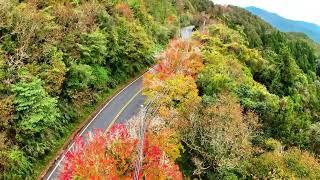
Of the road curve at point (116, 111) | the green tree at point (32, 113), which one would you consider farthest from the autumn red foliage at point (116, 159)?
the road curve at point (116, 111)

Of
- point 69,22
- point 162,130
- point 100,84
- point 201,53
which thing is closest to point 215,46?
point 201,53

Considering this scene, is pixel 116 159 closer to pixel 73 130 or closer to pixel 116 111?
pixel 73 130

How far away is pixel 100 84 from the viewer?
220 ft

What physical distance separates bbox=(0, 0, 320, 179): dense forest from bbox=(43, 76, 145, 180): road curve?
148 cm

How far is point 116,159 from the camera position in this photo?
36.4 m

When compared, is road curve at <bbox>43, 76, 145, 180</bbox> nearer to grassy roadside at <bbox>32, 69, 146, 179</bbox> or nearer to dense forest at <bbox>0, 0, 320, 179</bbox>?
grassy roadside at <bbox>32, 69, 146, 179</bbox>

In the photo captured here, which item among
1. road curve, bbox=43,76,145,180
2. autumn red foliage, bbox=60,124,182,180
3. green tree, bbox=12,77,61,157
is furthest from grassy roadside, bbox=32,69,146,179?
autumn red foliage, bbox=60,124,182,180

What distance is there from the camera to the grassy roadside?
47.5 metres

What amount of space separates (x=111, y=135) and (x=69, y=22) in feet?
91.8

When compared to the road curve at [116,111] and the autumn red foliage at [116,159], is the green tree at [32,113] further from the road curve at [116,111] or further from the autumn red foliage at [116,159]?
the autumn red foliage at [116,159]

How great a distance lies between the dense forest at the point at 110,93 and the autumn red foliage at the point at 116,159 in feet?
Result: 0.29

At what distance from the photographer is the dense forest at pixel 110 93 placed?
42.9 m

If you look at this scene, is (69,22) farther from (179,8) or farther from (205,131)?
(179,8)

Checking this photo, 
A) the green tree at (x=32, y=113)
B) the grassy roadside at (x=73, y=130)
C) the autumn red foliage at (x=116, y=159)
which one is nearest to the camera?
the autumn red foliage at (x=116, y=159)
